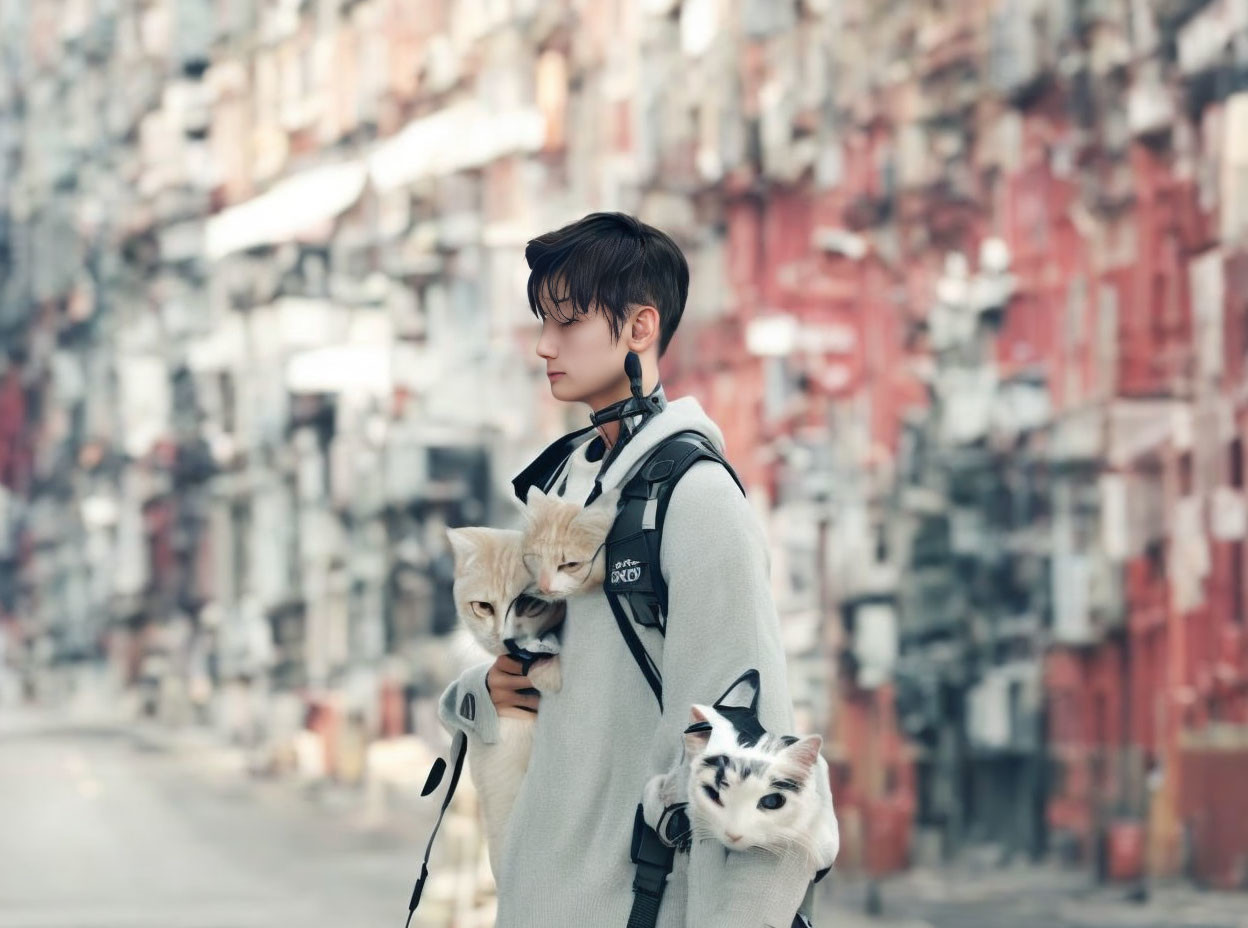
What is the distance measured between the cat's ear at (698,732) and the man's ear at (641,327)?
0.51 meters

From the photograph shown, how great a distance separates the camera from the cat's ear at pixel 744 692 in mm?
2305

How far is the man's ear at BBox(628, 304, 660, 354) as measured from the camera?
8.41 ft

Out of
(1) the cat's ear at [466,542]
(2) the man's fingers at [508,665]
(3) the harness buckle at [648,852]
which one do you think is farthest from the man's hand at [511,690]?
(3) the harness buckle at [648,852]

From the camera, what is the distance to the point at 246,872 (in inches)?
578

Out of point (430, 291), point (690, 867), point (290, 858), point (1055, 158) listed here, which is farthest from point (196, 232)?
point (690, 867)

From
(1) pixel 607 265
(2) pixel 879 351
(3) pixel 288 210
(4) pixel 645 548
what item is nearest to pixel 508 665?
(4) pixel 645 548

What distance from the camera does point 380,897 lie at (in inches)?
522

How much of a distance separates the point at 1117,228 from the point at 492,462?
7527 mm

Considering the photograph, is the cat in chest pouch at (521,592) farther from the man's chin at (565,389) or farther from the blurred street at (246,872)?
the blurred street at (246,872)

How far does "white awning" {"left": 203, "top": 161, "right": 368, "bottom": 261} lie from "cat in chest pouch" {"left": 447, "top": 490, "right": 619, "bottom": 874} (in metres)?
18.0

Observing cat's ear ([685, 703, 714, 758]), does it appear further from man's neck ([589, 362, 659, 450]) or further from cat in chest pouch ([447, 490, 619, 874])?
man's neck ([589, 362, 659, 450])

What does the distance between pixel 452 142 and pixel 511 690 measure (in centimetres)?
1610

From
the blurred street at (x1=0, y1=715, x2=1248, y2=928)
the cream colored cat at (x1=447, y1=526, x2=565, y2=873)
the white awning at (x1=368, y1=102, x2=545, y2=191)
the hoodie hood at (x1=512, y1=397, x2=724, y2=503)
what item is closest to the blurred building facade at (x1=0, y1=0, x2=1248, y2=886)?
the white awning at (x1=368, y1=102, x2=545, y2=191)

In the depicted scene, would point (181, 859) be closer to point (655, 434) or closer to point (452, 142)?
point (452, 142)
